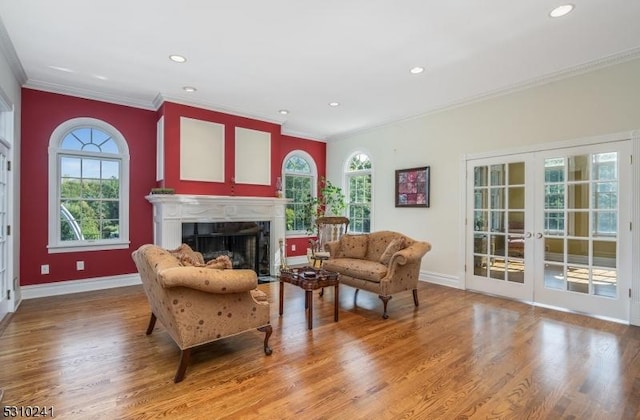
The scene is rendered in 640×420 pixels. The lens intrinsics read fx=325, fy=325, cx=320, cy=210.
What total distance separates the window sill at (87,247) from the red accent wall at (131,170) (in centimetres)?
6

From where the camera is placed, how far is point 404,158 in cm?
579

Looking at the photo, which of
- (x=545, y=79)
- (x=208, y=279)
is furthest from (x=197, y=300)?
(x=545, y=79)

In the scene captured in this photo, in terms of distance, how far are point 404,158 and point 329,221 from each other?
175 centimetres

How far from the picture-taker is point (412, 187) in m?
5.62

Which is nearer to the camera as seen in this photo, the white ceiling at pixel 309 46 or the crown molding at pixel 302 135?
the white ceiling at pixel 309 46

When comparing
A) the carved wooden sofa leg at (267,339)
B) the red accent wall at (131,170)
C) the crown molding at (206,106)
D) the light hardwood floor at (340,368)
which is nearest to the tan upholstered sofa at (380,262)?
the light hardwood floor at (340,368)

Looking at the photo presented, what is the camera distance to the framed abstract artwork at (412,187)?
5.41 m

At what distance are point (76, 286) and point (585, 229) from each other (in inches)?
260

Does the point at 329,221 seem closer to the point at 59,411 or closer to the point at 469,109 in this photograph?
the point at 469,109

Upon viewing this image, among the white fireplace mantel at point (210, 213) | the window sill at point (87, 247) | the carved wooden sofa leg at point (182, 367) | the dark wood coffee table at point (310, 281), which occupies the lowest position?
the carved wooden sofa leg at point (182, 367)

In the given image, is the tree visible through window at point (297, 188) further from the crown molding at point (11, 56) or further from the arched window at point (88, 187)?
the crown molding at point (11, 56)

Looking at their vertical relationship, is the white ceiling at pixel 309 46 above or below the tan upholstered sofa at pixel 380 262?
above

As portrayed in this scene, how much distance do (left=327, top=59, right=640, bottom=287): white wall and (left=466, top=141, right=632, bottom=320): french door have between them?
0.23 meters


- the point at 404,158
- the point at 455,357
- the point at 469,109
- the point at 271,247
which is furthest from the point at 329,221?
the point at 455,357
